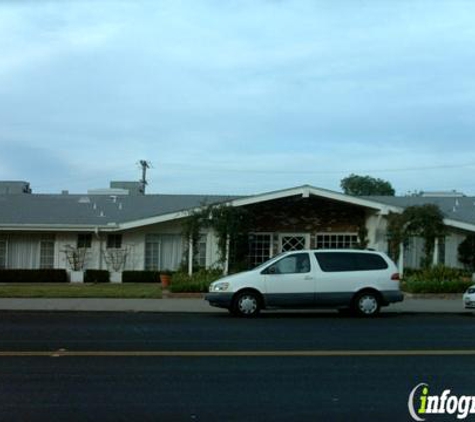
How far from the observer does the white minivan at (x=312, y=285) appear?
1773 centimetres

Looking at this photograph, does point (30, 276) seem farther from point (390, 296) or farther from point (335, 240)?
point (390, 296)

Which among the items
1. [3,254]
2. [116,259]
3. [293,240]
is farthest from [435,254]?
[3,254]

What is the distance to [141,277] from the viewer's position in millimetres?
31750

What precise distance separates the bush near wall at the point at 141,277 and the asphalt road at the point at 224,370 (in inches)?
635

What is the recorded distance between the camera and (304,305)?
705 inches

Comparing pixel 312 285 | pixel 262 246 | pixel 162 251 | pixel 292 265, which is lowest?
pixel 312 285

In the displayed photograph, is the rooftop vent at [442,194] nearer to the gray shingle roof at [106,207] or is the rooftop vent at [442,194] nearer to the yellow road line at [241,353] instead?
the gray shingle roof at [106,207]

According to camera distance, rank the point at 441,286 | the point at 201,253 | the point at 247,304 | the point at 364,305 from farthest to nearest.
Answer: the point at 201,253
the point at 441,286
the point at 364,305
the point at 247,304

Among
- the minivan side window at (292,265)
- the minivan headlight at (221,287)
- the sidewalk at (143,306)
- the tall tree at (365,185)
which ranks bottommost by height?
the sidewalk at (143,306)

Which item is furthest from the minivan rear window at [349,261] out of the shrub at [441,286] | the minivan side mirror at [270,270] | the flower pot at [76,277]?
the flower pot at [76,277]

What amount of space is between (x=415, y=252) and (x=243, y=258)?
27.4ft

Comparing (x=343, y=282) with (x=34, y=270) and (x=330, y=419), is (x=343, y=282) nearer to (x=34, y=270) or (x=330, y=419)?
(x=330, y=419)

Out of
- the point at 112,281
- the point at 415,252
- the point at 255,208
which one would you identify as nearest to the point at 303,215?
the point at 255,208

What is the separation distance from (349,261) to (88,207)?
2036 cm
